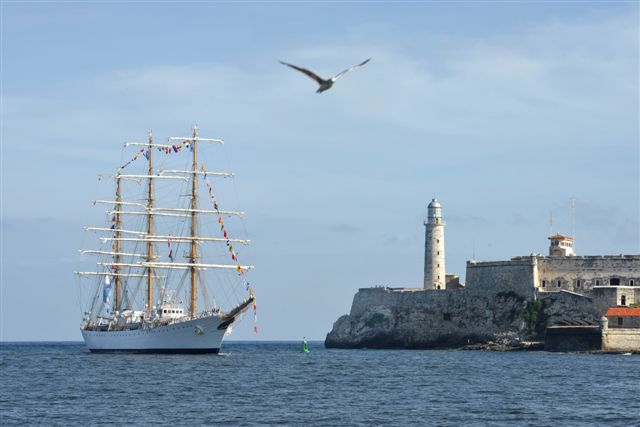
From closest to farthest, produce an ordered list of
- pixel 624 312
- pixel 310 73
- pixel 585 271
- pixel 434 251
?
pixel 310 73 < pixel 624 312 < pixel 585 271 < pixel 434 251

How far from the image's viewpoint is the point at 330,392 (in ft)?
174

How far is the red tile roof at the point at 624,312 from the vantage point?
287 feet

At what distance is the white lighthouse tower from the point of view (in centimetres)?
10988

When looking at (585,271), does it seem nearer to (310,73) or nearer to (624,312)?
(624,312)

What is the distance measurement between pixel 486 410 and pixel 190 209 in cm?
5172

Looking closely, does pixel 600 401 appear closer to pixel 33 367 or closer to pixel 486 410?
pixel 486 410

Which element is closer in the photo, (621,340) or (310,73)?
(310,73)

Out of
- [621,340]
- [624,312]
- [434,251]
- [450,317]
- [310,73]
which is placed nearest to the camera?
[310,73]

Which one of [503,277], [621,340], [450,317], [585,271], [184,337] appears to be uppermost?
[585,271]

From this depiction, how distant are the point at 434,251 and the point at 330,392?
191 ft

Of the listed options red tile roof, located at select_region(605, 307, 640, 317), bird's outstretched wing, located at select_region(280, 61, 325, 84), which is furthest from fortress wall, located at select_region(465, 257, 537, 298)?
bird's outstretched wing, located at select_region(280, 61, 325, 84)

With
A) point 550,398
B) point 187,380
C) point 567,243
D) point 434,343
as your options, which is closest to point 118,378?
point 187,380

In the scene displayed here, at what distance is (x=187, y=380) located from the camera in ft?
197

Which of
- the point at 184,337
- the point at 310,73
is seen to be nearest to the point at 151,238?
the point at 184,337
